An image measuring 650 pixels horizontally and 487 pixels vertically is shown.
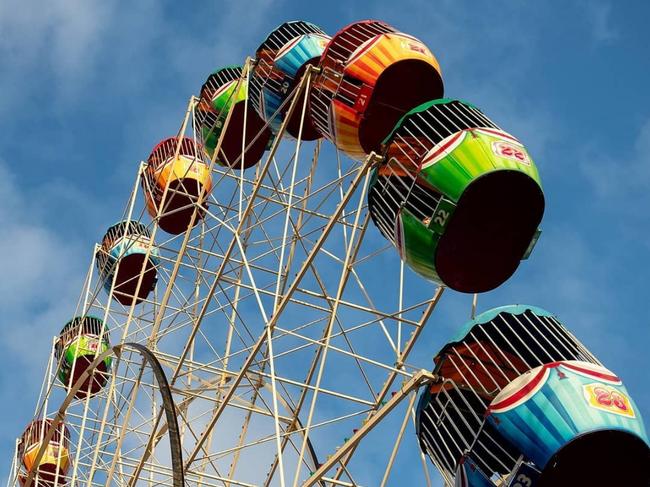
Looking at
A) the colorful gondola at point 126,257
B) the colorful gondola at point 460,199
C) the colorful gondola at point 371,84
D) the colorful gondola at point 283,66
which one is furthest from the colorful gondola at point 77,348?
the colorful gondola at point 460,199

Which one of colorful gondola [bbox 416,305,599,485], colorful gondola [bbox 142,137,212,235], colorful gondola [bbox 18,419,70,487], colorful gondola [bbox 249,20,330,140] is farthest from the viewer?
colorful gondola [bbox 18,419,70,487]

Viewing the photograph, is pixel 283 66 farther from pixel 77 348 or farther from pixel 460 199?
pixel 77 348

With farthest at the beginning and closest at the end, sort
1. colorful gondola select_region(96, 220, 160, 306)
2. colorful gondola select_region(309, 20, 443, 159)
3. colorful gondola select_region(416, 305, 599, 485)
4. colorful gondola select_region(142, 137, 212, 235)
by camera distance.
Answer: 1. colorful gondola select_region(96, 220, 160, 306)
2. colorful gondola select_region(142, 137, 212, 235)
3. colorful gondola select_region(309, 20, 443, 159)
4. colorful gondola select_region(416, 305, 599, 485)

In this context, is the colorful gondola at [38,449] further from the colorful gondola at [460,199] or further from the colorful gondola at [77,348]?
the colorful gondola at [460,199]

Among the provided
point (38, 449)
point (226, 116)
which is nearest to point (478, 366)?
point (226, 116)

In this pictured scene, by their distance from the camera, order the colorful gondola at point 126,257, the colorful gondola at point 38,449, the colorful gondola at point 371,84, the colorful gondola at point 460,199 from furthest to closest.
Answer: the colorful gondola at point 38,449 < the colorful gondola at point 126,257 < the colorful gondola at point 371,84 < the colorful gondola at point 460,199

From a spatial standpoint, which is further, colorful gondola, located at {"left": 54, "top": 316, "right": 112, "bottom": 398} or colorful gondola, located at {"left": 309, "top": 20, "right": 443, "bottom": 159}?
colorful gondola, located at {"left": 54, "top": 316, "right": 112, "bottom": 398}

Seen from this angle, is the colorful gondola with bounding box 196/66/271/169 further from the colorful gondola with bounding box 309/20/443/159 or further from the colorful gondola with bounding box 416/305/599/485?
the colorful gondola with bounding box 416/305/599/485

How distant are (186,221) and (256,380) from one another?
7.04 m

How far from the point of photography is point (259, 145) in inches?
985

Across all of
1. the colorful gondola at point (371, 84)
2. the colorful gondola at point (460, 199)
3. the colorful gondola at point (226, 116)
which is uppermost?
the colorful gondola at point (226, 116)

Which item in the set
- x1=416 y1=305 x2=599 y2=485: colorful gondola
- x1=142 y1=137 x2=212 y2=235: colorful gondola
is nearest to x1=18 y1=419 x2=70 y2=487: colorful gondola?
x1=142 y1=137 x2=212 y2=235: colorful gondola

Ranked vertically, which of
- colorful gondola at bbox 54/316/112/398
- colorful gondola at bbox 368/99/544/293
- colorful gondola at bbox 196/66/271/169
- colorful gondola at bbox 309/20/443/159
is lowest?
colorful gondola at bbox 368/99/544/293

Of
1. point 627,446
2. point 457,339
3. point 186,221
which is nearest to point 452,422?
point 457,339
